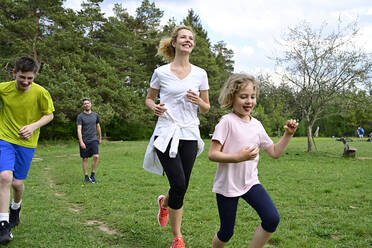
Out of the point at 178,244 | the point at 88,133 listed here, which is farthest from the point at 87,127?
the point at 178,244

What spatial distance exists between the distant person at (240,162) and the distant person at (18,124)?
93.5 inches

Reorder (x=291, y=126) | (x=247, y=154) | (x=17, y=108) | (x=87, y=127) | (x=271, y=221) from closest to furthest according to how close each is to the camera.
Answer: (x=247, y=154)
(x=271, y=221)
(x=291, y=126)
(x=17, y=108)
(x=87, y=127)

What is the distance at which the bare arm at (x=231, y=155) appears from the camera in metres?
2.79

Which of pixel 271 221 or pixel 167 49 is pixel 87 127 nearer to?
pixel 167 49

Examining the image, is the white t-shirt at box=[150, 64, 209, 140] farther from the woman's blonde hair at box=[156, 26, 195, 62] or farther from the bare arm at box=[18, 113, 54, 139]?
the bare arm at box=[18, 113, 54, 139]

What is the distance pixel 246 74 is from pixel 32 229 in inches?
139

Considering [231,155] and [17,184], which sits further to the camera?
[17,184]

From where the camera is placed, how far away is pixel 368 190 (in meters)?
7.70

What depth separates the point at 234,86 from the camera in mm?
3215

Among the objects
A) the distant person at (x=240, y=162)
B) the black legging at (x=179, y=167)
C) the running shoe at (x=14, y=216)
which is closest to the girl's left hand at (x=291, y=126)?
the distant person at (x=240, y=162)

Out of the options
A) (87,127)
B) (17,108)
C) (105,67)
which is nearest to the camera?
(17,108)

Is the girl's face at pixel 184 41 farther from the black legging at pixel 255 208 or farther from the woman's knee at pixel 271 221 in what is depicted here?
the woman's knee at pixel 271 221

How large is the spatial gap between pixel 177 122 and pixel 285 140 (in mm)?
1284

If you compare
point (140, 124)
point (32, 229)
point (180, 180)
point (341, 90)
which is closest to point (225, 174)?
point (180, 180)
